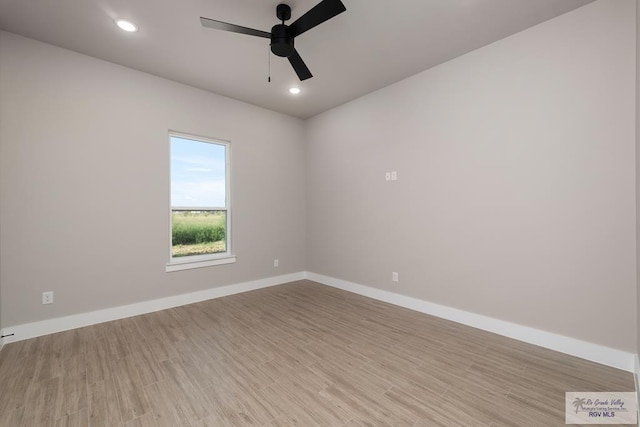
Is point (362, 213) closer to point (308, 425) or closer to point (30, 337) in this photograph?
point (308, 425)

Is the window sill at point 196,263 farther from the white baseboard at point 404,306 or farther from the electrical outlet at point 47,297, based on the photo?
the electrical outlet at point 47,297

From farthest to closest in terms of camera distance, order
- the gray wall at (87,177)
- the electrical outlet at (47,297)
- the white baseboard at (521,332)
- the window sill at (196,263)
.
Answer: the window sill at (196,263) → the electrical outlet at (47,297) → the gray wall at (87,177) → the white baseboard at (521,332)

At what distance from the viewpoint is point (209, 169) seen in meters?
4.17

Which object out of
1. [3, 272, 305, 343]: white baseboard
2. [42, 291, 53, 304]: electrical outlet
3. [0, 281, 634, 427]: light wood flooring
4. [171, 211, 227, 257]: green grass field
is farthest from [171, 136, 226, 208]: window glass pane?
[0, 281, 634, 427]: light wood flooring

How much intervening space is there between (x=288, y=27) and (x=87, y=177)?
8.99 ft

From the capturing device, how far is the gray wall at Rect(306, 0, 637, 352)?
7.28 feet

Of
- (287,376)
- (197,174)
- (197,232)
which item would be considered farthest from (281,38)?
(197,232)

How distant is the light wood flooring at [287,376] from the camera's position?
1710 millimetres

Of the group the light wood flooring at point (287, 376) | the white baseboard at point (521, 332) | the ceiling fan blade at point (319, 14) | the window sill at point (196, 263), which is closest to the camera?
the light wood flooring at point (287, 376)

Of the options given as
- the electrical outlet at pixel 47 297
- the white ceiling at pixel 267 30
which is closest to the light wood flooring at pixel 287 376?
the electrical outlet at pixel 47 297

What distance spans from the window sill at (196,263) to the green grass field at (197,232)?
16cm

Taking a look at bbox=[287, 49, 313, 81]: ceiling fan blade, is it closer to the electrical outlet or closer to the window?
the window

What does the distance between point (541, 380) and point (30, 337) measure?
→ 462cm

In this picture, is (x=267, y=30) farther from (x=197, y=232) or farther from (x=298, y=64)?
(x=197, y=232)
